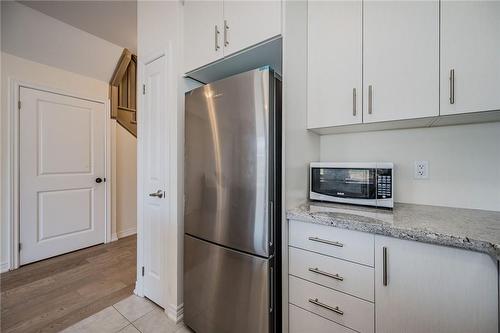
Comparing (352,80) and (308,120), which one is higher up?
(352,80)

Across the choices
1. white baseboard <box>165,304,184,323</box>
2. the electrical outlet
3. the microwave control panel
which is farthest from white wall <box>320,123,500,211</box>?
white baseboard <box>165,304,184,323</box>

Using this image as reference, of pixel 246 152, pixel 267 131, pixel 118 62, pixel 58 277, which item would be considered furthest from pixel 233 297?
pixel 118 62

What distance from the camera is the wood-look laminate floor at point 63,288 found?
158cm

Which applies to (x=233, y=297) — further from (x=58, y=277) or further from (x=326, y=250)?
(x=58, y=277)

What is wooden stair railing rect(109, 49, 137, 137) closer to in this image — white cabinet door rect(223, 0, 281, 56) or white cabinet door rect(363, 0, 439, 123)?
white cabinet door rect(223, 0, 281, 56)

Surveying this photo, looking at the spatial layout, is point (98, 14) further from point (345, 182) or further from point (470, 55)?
point (470, 55)

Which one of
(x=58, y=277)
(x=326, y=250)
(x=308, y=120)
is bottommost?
(x=58, y=277)

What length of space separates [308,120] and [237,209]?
744 mm

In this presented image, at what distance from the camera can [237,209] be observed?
1.19 meters

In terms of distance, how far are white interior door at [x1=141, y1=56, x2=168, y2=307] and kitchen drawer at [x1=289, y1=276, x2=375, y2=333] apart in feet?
3.45

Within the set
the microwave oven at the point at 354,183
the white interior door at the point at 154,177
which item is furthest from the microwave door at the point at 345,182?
the white interior door at the point at 154,177

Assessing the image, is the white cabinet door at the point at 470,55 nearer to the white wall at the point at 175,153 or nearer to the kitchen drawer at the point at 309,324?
the kitchen drawer at the point at 309,324

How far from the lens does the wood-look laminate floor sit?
158 cm

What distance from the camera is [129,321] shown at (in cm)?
156
